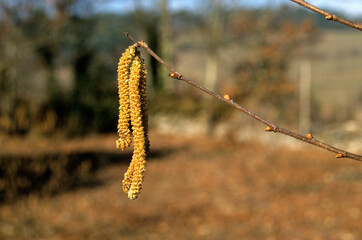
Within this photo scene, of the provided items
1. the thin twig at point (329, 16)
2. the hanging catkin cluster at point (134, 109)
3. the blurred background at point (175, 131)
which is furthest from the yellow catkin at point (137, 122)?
the blurred background at point (175, 131)

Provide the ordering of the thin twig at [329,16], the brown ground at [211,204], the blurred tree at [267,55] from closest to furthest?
the thin twig at [329,16], the brown ground at [211,204], the blurred tree at [267,55]

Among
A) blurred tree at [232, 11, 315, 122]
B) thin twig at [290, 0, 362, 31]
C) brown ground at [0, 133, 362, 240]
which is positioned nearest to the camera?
thin twig at [290, 0, 362, 31]

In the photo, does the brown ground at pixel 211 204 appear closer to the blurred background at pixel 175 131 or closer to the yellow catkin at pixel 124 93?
the blurred background at pixel 175 131

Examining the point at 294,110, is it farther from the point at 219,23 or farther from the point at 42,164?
the point at 42,164

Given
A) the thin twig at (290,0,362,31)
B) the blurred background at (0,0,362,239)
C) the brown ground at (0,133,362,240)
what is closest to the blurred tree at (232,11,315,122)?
the blurred background at (0,0,362,239)

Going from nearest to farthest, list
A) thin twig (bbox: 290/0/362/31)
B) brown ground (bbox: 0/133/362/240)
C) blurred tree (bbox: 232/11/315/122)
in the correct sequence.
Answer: thin twig (bbox: 290/0/362/31) → brown ground (bbox: 0/133/362/240) → blurred tree (bbox: 232/11/315/122)

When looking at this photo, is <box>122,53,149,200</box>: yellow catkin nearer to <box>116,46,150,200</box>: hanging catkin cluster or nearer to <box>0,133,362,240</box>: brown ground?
<box>116,46,150,200</box>: hanging catkin cluster

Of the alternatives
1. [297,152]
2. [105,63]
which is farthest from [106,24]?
[297,152]

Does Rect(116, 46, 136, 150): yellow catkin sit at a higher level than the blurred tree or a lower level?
lower
